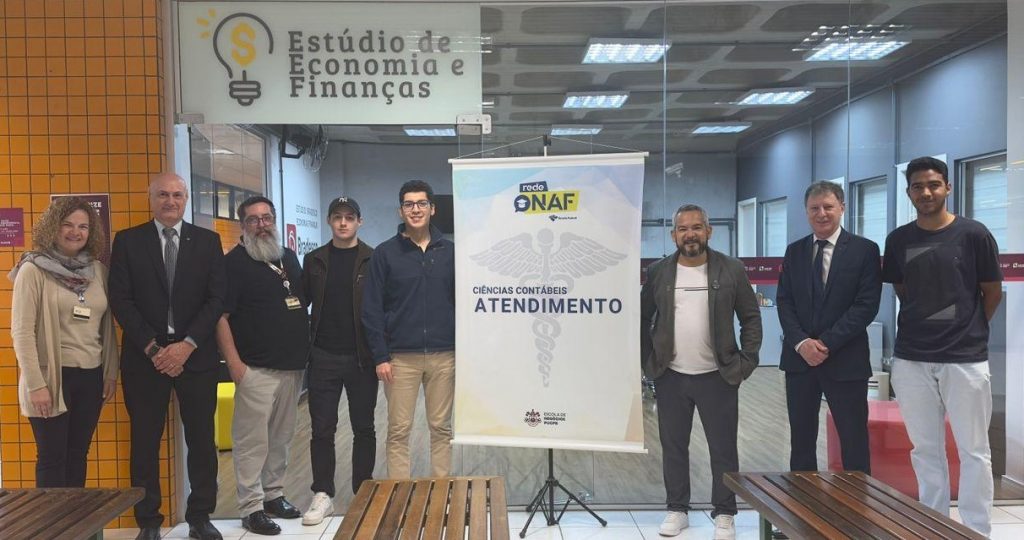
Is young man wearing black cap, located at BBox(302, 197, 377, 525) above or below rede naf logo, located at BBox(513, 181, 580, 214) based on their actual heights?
below

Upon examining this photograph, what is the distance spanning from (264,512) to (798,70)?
383cm

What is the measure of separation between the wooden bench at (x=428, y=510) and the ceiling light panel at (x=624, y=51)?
244 cm

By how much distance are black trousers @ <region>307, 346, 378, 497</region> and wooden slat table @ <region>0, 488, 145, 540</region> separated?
112 cm

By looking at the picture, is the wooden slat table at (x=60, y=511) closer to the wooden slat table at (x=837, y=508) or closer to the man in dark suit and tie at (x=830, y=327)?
the wooden slat table at (x=837, y=508)

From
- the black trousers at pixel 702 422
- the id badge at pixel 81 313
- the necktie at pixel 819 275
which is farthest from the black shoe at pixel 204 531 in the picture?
the necktie at pixel 819 275

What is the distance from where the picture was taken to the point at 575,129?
12.1 feet

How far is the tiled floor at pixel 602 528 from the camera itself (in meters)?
3.24

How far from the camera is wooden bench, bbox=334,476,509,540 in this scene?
1.87m

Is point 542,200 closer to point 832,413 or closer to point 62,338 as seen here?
point 832,413

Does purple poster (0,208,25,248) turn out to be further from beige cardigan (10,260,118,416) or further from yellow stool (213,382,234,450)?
yellow stool (213,382,234,450)

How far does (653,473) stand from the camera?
151 inches

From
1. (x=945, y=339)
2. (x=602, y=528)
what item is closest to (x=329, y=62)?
(x=602, y=528)

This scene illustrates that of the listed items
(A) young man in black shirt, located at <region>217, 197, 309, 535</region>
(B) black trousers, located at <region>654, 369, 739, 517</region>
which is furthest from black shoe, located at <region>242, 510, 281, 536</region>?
(B) black trousers, located at <region>654, 369, 739, 517</region>

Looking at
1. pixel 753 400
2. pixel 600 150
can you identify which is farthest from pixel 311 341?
pixel 753 400
